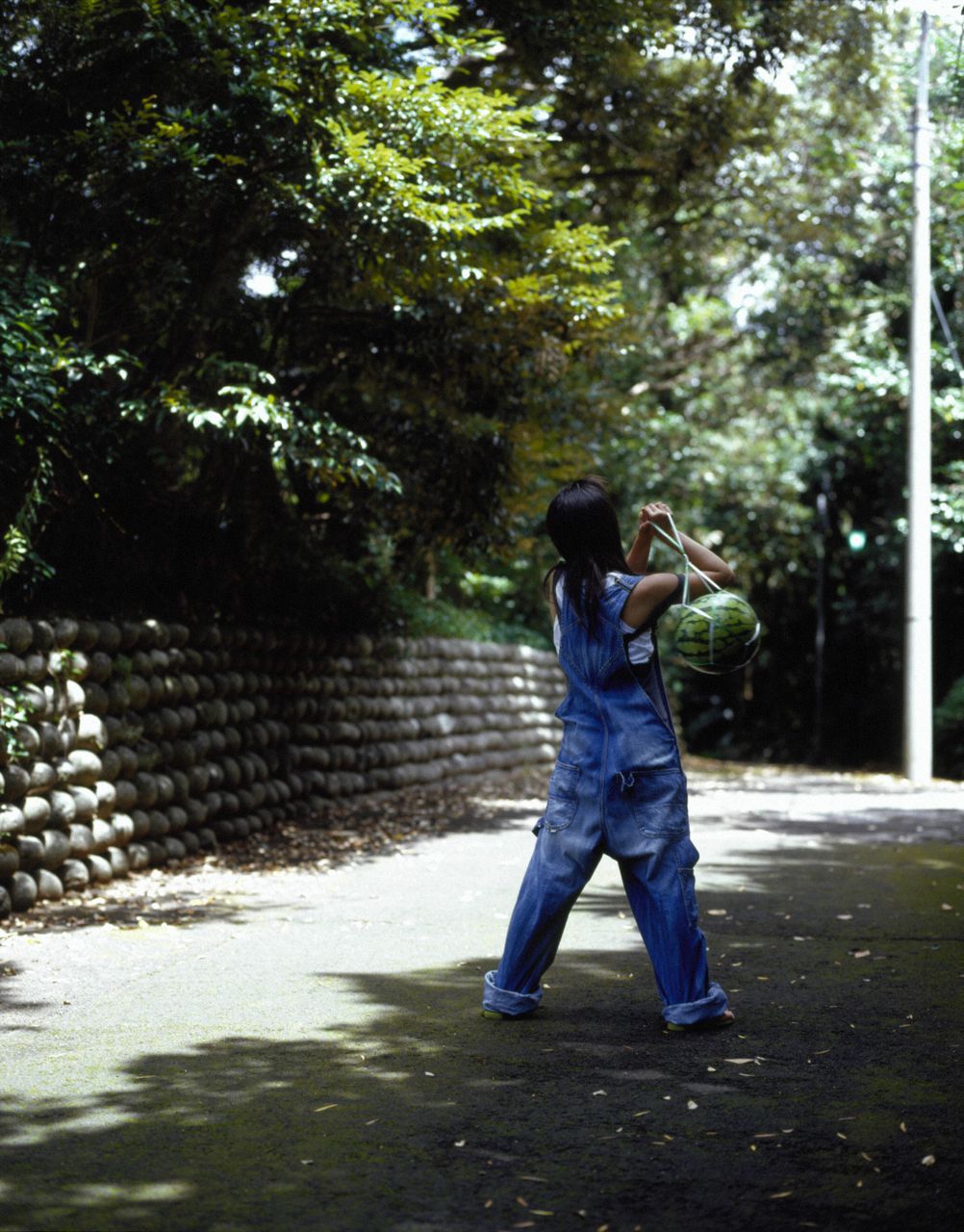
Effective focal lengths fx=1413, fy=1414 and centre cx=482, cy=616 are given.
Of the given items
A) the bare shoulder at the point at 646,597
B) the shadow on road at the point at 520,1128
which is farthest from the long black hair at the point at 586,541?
the shadow on road at the point at 520,1128

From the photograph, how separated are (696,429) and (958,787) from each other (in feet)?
32.7

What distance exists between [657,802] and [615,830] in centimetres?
17

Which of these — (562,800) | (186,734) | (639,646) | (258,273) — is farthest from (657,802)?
(258,273)

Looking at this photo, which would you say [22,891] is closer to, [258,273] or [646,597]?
[646,597]

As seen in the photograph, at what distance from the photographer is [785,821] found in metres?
11.8

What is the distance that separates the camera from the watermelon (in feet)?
15.6

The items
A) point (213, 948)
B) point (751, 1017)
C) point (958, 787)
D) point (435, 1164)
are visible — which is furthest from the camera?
point (958, 787)

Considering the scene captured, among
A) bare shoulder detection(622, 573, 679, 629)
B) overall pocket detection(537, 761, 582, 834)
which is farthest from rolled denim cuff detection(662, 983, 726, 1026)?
bare shoulder detection(622, 573, 679, 629)

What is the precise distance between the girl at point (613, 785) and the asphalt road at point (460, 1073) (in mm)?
193

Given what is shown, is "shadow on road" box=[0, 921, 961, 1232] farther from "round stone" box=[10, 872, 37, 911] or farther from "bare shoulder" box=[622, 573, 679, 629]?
"round stone" box=[10, 872, 37, 911]

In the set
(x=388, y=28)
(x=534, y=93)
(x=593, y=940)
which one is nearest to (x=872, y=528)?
(x=534, y=93)

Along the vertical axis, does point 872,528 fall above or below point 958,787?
above

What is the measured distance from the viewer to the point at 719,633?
4.75m

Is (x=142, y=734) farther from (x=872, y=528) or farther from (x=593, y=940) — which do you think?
(x=872, y=528)
